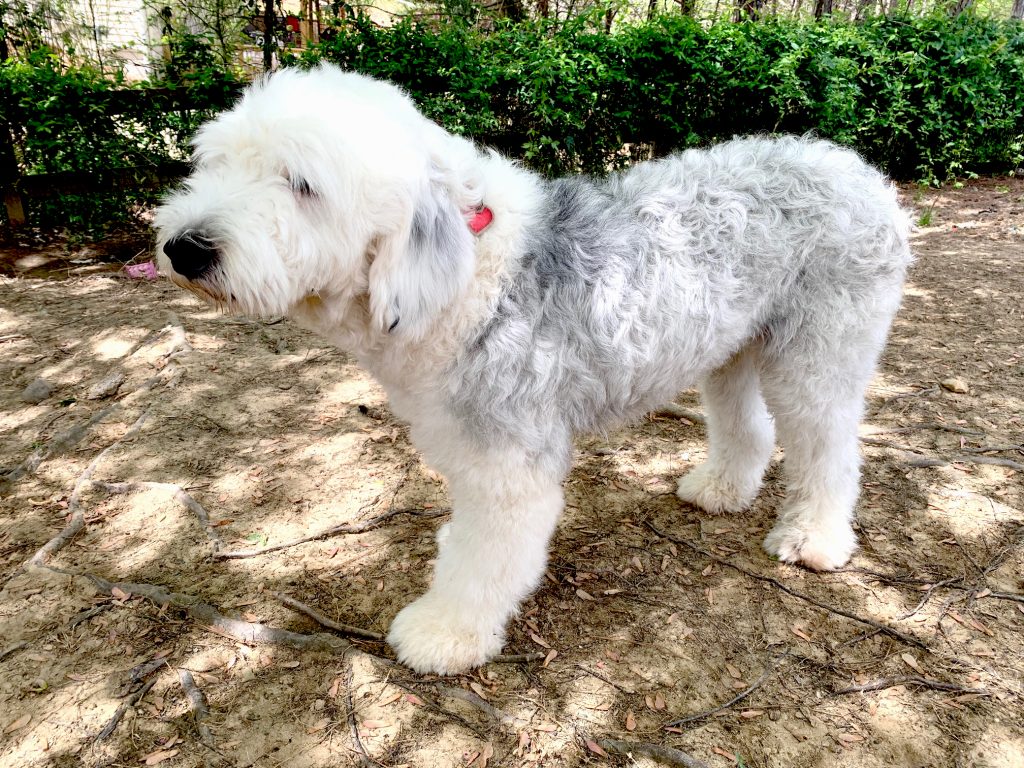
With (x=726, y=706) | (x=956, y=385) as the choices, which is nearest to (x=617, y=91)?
(x=956, y=385)

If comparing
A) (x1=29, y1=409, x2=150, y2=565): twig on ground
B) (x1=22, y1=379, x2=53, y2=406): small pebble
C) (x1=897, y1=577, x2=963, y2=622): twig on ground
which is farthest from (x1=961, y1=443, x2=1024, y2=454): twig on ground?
(x1=22, y1=379, x2=53, y2=406): small pebble

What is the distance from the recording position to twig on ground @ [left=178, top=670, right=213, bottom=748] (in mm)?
2328

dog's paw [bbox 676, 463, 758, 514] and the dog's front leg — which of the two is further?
dog's paw [bbox 676, 463, 758, 514]

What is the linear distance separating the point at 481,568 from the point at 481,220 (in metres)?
1.25

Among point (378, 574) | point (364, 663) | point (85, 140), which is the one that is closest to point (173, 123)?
point (85, 140)

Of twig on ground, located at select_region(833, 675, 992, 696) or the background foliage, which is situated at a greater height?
the background foliage

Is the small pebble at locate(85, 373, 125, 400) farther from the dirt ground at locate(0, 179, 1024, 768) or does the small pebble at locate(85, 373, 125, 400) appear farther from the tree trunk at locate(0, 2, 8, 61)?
the tree trunk at locate(0, 2, 8, 61)

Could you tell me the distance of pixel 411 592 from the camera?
3.03 m

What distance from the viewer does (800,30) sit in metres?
8.75

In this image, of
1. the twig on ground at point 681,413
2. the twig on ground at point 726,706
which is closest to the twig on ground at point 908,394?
the twig on ground at point 681,413

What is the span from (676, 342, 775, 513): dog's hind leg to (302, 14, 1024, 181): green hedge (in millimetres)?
4543

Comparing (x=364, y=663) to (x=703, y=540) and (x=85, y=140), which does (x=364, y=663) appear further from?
(x=85, y=140)

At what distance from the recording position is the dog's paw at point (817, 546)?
3.19m

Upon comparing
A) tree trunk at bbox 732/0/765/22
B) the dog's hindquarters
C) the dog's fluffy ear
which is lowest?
the dog's hindquarters
